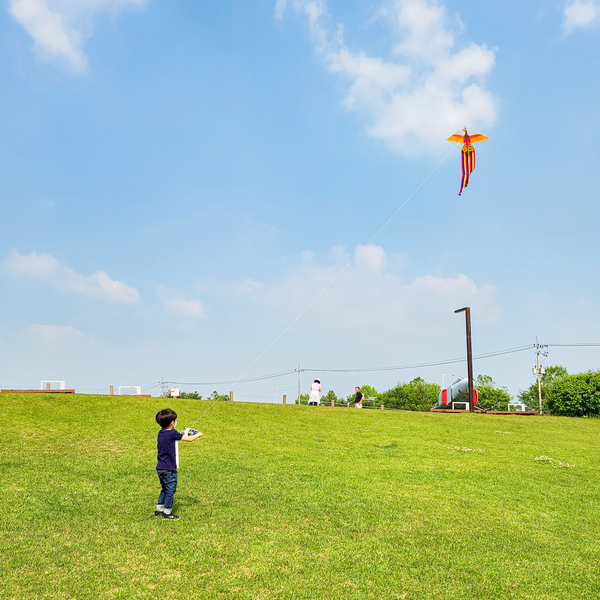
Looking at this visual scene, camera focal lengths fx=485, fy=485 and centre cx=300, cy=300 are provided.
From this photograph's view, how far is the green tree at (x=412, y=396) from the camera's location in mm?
132250

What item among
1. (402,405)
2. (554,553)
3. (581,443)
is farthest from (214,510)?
(402,405)

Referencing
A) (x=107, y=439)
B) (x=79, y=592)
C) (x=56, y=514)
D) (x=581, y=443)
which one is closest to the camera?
(x=79, y=592)

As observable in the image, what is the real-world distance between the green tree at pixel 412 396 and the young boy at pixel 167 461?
125787 mm

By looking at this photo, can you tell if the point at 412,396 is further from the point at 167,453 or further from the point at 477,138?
the point at 167,453

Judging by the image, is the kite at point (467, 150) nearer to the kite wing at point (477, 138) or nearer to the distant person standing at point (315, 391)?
the kite wing at point (477, 138)

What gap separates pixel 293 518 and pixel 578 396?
152 feet

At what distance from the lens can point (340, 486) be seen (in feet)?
39.5

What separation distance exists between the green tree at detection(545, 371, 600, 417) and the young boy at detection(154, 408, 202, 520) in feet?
156

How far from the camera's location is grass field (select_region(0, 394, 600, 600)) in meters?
6.63

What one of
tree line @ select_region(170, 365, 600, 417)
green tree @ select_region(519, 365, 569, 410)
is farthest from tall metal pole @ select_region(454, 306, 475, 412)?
green tree @ select_region(519, 365, 569, 410)

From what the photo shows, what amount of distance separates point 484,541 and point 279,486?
505 cm

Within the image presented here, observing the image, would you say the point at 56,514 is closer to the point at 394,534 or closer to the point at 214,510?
the point at 214,510

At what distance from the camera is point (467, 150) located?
19.5 m

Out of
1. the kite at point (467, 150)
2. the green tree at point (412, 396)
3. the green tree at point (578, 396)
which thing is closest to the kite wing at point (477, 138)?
the kite at point (467, 150)
